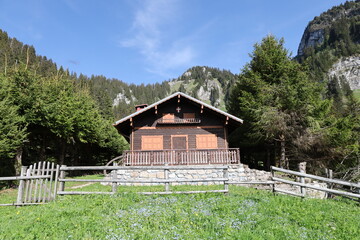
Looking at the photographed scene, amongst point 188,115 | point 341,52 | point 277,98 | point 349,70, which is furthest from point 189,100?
point 341,52

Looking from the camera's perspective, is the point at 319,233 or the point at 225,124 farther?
the point at 225,124

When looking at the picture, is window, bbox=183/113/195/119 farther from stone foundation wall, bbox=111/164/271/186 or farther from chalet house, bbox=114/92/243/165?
stone foundation wall, bbox=111/164/271/186

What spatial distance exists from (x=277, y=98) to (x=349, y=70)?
413 feet

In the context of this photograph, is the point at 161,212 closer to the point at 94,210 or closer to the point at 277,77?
the point at 94,210

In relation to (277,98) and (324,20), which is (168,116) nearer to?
(277,98)

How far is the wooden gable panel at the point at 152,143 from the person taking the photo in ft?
64.4

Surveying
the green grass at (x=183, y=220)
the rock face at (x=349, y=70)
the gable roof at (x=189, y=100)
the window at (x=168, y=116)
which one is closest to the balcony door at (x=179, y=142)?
the window at (x=168, y=116)

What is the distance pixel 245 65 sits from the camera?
1020 inches

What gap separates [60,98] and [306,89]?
24.2 m

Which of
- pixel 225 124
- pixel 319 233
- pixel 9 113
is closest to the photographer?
pixel 319 233

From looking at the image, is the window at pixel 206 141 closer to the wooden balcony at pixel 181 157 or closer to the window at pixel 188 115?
the wooden balcony at pixel 181 157

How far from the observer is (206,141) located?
19766 millimetres

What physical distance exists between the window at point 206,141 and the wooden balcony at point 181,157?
1.72 meters

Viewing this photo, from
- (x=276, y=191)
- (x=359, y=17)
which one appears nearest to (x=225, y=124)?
(x=276, y=191)
